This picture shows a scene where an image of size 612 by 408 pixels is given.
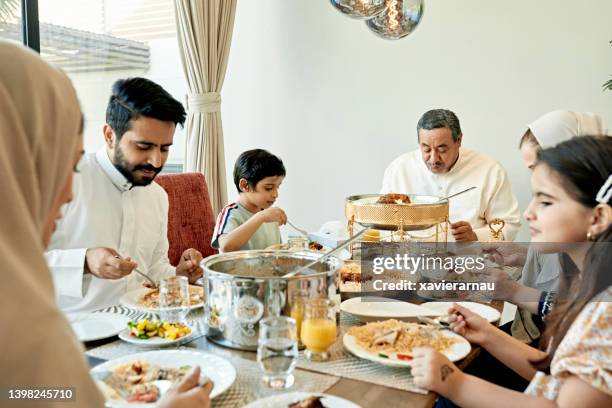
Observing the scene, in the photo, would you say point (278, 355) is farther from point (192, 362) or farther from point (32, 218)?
point (32, 218)

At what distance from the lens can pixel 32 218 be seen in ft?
2.77

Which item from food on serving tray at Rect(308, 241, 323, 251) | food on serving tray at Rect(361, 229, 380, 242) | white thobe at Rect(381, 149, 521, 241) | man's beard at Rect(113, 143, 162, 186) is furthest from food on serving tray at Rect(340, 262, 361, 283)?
white thobe at Rect(381, 149, 521, 241)

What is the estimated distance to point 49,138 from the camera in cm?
85

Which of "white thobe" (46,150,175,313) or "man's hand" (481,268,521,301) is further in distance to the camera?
"white thobe" (46,150,175,313)

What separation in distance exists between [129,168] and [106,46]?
2.17 m

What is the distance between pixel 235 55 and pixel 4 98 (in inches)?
163

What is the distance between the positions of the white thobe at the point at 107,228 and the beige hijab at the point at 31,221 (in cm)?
126

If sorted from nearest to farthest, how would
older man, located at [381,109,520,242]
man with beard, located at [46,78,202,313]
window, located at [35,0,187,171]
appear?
man with beard, located at [46,78,202,313], older man, located at [381,109,520,242], window, located at [35,0,187,171]

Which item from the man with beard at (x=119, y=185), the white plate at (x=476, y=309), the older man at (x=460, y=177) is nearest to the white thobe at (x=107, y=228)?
the man with beard at (x=119, y=185)

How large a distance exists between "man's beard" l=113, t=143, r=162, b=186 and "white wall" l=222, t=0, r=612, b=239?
2.44m

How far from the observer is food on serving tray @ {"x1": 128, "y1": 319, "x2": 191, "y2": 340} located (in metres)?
1.50

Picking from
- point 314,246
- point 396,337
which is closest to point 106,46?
point 314,246

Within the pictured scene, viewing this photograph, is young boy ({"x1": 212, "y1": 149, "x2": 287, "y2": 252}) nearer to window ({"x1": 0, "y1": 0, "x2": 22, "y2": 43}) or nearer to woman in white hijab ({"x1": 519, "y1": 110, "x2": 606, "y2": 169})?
woman in white hijab ({"x1": 519, "y1": 110, "x2": 606, "y2": 169})

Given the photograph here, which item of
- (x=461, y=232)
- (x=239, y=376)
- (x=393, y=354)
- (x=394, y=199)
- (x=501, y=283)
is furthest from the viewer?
(x=461, y=232)
